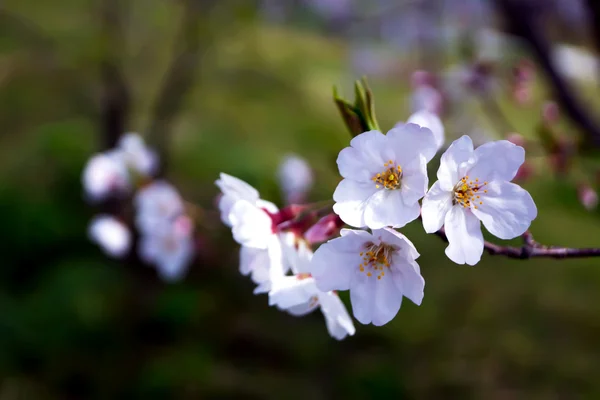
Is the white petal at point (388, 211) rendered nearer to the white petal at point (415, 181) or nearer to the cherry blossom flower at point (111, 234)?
the white petal at point (415, 181)

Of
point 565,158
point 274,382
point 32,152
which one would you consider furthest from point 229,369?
point 32,152

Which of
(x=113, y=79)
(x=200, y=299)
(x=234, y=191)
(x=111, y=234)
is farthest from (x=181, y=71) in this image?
(x=234, y=191)

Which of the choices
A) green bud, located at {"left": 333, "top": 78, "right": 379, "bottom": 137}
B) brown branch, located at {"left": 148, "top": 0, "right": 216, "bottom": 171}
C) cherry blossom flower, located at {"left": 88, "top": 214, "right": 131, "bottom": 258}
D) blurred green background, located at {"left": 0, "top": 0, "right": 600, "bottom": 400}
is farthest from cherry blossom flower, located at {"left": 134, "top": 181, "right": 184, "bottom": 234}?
brown branch, located at {"left": 148, "top": 0, "right": 216, "bottom": 171}

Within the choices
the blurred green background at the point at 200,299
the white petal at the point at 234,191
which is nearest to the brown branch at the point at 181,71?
the blurred green background at the point at 200,299

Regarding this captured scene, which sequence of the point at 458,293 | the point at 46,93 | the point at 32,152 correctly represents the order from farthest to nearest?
the point at 46,93, the point at 32,152, the point at 458,293

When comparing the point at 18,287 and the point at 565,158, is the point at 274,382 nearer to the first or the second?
the point at 18,287
